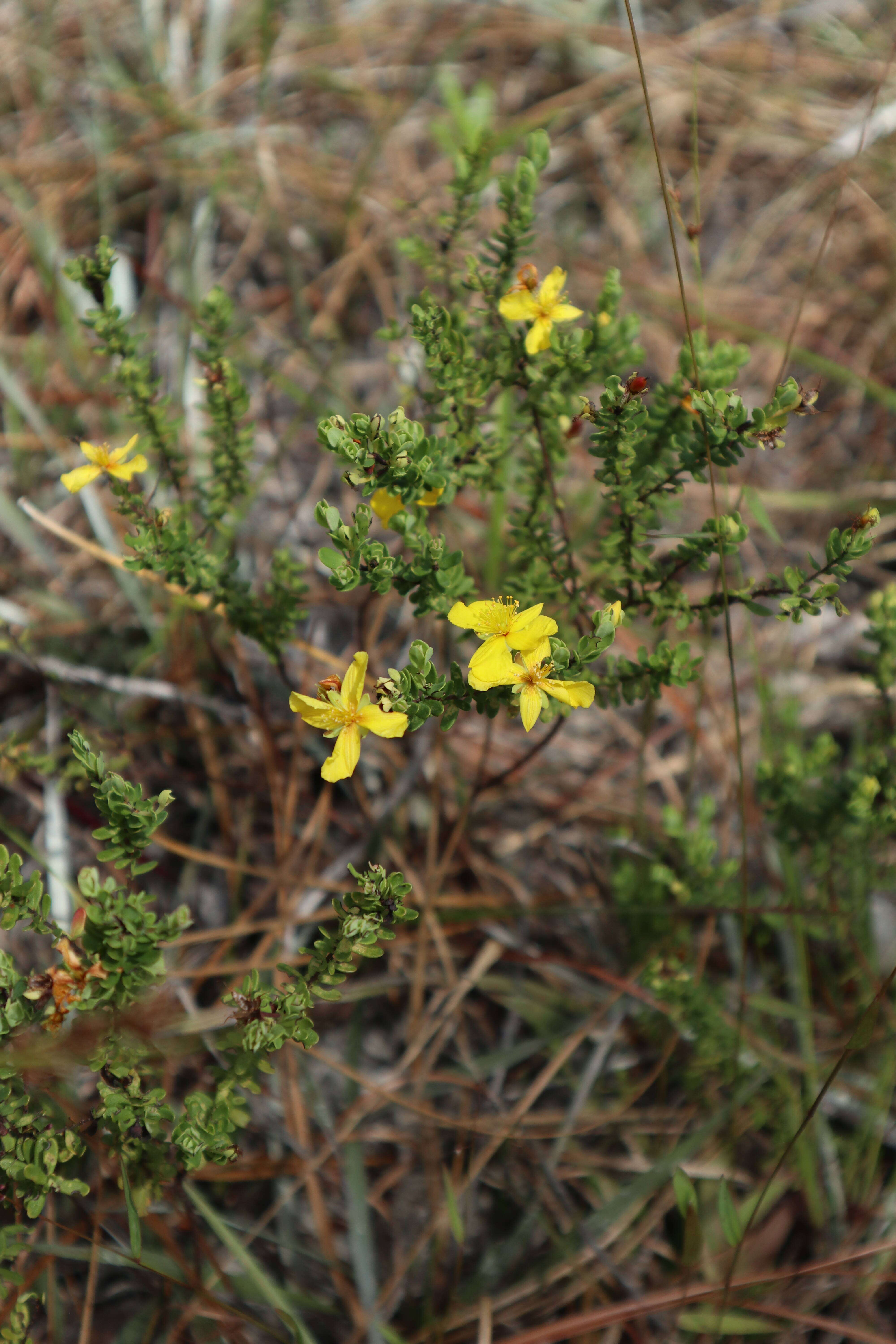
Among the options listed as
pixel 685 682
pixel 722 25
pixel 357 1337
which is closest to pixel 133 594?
pixel 685 682

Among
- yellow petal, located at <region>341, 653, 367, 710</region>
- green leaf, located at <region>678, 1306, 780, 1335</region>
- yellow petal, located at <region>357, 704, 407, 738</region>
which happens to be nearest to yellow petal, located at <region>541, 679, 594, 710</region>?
yellow petal, located at <region>357, 704, 407, 738</region>

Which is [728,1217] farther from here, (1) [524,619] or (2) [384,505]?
(2) [384,505]

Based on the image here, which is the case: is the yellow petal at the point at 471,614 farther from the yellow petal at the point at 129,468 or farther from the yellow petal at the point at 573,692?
the yellow petal at the point at 129,468

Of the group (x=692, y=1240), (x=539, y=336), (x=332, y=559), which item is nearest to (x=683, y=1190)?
(x=692, y=1240)

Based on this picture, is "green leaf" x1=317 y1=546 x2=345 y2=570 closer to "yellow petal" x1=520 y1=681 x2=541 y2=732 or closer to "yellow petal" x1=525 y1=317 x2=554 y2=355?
"yellow petal" x1=520 y1=681 x2=541 y2=732

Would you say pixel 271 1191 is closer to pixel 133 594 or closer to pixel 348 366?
pixel 133 594

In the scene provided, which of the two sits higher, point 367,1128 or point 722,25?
point 722,25
